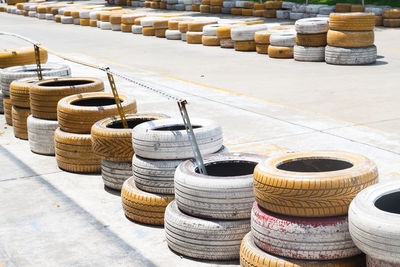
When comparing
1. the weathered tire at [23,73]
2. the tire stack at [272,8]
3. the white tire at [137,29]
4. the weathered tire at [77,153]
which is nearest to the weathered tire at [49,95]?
the weathered tire at [77,153]

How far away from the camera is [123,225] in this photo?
6582 millimetres

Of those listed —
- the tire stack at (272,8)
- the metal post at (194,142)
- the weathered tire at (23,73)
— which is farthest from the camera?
the tire stack at (272,8)

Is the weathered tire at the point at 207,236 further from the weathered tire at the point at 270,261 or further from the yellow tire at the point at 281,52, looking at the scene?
the yellow tire at the point at 281,52

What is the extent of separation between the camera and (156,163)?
20.9 feet

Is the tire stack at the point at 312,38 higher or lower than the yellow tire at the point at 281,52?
higher

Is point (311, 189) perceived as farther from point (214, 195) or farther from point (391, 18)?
point (391, 18)

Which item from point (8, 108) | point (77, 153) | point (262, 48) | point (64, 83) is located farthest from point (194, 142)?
point (262, 48)

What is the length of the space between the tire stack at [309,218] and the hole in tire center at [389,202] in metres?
0.17

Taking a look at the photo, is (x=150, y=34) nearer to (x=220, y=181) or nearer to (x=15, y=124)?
(x=15, y=124)

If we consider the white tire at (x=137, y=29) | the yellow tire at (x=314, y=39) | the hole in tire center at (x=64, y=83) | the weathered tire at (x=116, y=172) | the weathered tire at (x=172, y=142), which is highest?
the weathered tire at (x=172, y=142)

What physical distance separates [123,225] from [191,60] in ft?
43.6

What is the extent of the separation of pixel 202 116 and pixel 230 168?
5.28 m

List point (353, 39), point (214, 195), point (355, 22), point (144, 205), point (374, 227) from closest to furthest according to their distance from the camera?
point (374, 227), point (214, 195), point (144, 205), point (355, 22), point (353, 39)

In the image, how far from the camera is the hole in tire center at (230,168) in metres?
6.14
